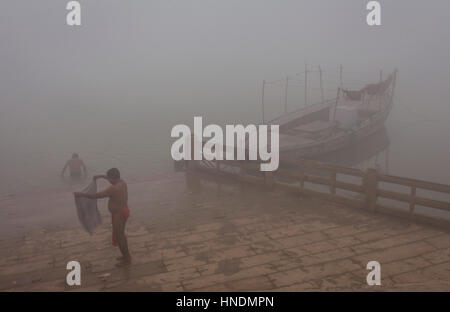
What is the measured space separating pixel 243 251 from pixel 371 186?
3317 mm

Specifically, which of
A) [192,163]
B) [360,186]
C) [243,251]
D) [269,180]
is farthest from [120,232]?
[192,163]

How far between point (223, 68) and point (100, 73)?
84.1ft

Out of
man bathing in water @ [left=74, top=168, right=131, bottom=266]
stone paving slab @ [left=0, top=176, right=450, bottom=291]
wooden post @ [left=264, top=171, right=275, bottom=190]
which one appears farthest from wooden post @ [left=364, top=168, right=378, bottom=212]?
man bathing in water @ [left=74, top=168, right=131, bottom=266]

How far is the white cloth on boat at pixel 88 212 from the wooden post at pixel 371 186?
5.53m

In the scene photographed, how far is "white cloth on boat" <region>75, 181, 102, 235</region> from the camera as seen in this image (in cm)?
719

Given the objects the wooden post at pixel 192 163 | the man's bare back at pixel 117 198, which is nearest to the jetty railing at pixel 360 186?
the wooden post at pixel 192 163

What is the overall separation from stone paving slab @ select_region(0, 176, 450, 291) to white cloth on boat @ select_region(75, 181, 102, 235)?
2.22 ft

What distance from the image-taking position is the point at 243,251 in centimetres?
772

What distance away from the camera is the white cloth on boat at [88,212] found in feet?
23.6

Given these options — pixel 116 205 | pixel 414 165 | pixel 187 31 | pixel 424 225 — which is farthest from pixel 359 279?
pixel 187 31

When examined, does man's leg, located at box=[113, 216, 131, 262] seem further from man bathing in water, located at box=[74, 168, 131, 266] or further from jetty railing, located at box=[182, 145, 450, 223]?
jetty railing, located at box=[182, 145, 450, 223]

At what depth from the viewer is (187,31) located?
539ft

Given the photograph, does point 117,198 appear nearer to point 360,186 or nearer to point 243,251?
point 243,251

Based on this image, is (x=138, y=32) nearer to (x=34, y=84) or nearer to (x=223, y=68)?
(x=223, y=68)
